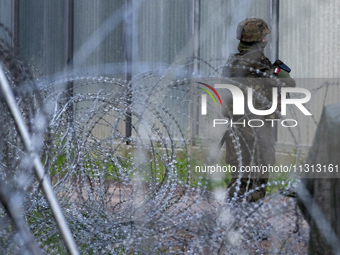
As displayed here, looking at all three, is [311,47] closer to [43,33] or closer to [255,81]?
[255,81]

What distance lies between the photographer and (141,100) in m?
3.07

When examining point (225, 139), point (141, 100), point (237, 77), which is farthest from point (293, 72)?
point (141, 100)

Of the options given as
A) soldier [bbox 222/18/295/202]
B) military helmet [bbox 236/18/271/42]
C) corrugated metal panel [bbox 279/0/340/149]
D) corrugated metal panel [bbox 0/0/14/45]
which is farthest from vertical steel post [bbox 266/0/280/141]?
corrugated metal panel [bbox 0/0/14/45]

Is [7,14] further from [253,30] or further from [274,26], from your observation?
[253,30]

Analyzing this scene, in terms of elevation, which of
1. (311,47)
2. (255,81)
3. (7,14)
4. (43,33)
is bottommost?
(255,81)

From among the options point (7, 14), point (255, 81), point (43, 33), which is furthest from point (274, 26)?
point (7, 14)

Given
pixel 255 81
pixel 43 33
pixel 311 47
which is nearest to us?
pixel 255 81

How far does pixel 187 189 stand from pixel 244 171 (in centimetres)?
150

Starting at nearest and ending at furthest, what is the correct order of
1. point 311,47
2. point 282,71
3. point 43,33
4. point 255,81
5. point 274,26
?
point 255,81 < point 282,71 < point 311,47 < point 274,26 < point 43,33

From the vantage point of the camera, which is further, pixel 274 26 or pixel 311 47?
pixel 274 26

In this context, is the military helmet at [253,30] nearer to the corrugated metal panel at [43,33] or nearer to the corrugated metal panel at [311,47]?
the corrugated metal panel at [311,47]

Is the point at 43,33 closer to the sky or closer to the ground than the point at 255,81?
closer to the sky

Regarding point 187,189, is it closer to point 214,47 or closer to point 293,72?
point 293,72

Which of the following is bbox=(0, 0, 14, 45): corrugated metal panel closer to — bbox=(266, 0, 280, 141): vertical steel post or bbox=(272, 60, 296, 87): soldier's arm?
bbox=(266, 0, 280, 141): vertical steel post
